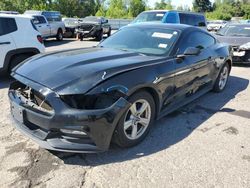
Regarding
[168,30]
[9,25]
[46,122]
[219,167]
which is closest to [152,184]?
[219,167]

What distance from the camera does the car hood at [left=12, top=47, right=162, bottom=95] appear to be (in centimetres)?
336

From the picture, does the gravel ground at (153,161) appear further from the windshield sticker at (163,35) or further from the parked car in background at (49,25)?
the parked car in background at (49,25)

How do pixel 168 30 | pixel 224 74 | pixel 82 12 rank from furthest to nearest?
pixel 82 12 < pixel 224 74 < pixel 168 30

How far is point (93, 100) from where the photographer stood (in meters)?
3.36

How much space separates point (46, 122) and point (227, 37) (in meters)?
9.45

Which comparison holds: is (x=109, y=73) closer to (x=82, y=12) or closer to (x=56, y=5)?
(x=56, y=5)

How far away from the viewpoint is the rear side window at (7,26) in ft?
23.4

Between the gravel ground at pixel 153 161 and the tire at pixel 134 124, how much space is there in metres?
0.13

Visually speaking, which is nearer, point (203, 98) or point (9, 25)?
point (203, 98)

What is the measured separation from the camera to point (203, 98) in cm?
634

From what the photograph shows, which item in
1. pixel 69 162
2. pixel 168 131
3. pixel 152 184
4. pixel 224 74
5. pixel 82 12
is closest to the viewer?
pixel 152 184

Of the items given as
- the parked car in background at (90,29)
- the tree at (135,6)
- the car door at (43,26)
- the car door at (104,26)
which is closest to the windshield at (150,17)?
the car door at (43,26)

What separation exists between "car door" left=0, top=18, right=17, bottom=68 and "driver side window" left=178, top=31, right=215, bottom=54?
433cm

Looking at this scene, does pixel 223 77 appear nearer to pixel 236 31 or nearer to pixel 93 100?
pixel 93 100
